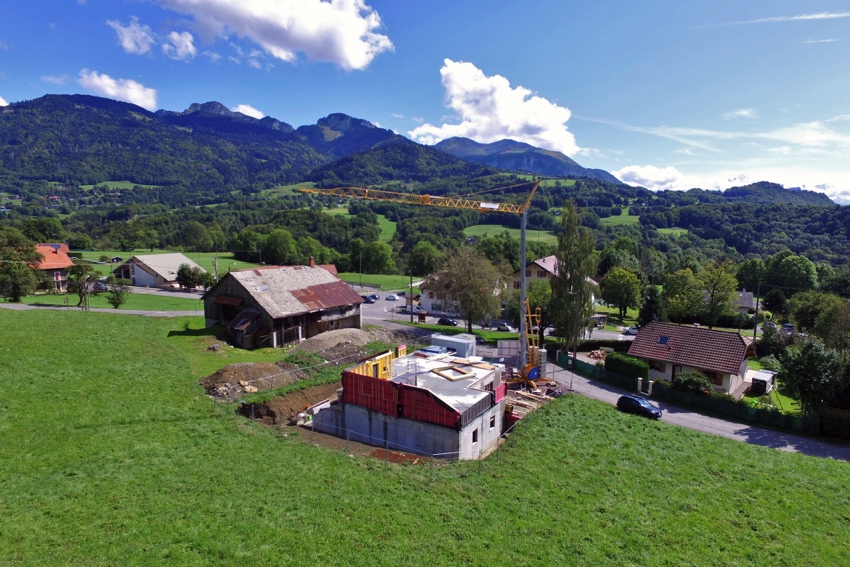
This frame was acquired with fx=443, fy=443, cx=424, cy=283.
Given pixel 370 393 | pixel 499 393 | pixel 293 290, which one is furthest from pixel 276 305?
pixel 499 393

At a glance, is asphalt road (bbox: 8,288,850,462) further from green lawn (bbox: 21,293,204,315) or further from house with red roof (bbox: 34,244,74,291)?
house with red roof (bbox: 34,244,74,291)

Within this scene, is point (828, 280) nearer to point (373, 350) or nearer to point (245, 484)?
point (373, 350)

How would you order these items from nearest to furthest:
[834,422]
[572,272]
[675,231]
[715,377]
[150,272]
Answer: [834,422] < [715,377] < [572,272] < [150,272] < [675,231]

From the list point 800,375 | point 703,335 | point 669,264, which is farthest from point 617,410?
point 669,264

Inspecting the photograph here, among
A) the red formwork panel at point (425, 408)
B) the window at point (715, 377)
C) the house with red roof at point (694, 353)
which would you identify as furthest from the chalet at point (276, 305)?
the window at point (715, 377)

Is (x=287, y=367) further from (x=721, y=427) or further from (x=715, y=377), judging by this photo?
(x=715, y=377)

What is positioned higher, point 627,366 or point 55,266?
point 55,266

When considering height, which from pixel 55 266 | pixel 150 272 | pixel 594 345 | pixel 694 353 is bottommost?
pixel 594 345
